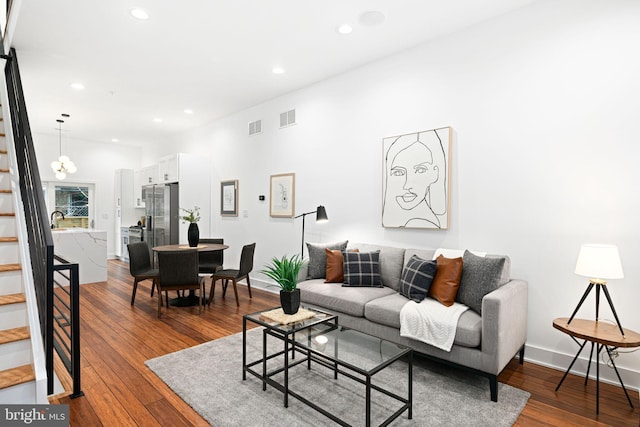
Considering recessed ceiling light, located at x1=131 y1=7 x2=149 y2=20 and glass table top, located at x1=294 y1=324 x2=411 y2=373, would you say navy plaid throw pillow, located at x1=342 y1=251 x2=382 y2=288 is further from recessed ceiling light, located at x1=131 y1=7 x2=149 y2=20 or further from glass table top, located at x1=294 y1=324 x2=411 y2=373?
recessed ceiling light, located at x1=131 y1=7 x2=149 y2=20

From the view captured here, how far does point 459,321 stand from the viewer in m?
2.56

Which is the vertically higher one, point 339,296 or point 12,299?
point 12,299

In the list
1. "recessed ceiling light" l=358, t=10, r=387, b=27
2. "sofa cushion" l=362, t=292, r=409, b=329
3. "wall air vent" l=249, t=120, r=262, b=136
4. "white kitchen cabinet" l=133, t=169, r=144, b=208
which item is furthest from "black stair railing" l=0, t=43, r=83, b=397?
"white kitchen cabinet" l=133, t=169, r=144, b=208

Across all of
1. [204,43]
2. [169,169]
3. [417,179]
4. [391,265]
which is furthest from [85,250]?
[417,179]

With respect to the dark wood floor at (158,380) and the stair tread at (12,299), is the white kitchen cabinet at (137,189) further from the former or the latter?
the stair tread at (12,299)

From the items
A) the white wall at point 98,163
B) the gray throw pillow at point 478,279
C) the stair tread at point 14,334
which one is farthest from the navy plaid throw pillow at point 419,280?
the white wall at point 98,163

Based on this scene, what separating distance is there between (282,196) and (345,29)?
2.56m

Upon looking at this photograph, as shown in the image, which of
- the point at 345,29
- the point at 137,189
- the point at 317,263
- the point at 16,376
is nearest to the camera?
the point at 16,376

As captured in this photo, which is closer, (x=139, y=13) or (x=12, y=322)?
(x=12, y=322)

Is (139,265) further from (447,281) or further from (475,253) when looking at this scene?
(475,253)

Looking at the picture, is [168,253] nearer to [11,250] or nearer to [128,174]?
[11,250]

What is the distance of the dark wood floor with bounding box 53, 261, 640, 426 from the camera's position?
2.17 m

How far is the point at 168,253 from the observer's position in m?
3.95

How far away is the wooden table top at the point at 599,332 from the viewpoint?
2.19 m
